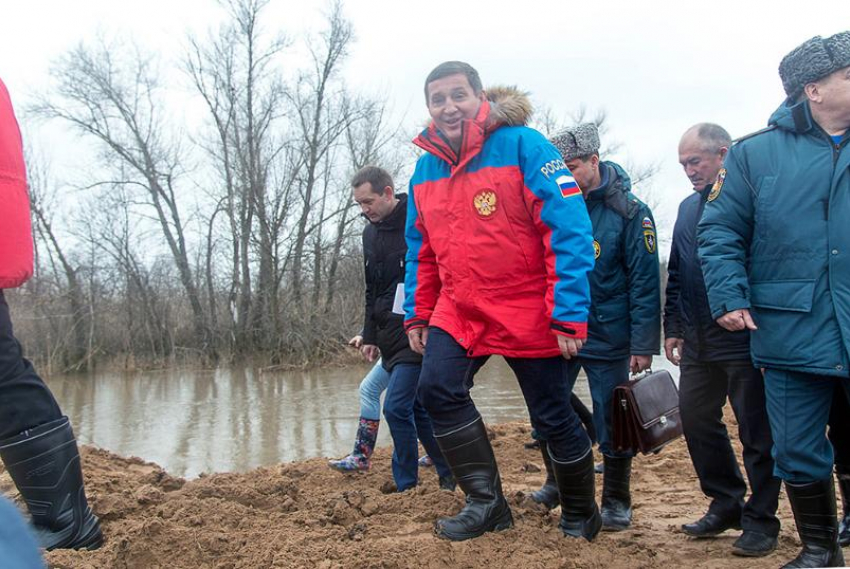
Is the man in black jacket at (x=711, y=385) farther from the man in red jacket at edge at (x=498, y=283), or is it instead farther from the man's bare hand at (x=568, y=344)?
the man's bare hand at (x=568, y=344)

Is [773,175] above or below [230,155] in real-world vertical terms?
below

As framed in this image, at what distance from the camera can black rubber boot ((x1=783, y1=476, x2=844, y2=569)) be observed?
9.53 feet

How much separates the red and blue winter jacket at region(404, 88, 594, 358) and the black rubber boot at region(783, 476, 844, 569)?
1067mm

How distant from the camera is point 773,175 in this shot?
301cm

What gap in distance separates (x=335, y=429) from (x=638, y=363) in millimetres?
4622

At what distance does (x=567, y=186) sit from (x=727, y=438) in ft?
5.27

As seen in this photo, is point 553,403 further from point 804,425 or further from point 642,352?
point 804,425

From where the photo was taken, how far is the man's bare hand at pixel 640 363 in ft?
13.0

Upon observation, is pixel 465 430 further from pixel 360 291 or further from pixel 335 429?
pixel 360 291

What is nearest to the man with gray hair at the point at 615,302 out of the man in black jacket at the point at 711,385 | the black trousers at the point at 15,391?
the man in black jacket at the point at 711,385

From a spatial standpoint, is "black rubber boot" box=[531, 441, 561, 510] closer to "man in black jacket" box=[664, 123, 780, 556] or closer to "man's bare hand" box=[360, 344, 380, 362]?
"man in black jacket" box=[664, 123, 780, 556]

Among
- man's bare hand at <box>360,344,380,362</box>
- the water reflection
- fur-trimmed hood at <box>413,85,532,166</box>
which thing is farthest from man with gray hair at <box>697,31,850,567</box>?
the water reflection

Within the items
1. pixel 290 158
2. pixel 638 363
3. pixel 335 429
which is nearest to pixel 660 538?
pixel 638 363

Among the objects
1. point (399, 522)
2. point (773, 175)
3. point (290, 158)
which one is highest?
point (290, 158)
